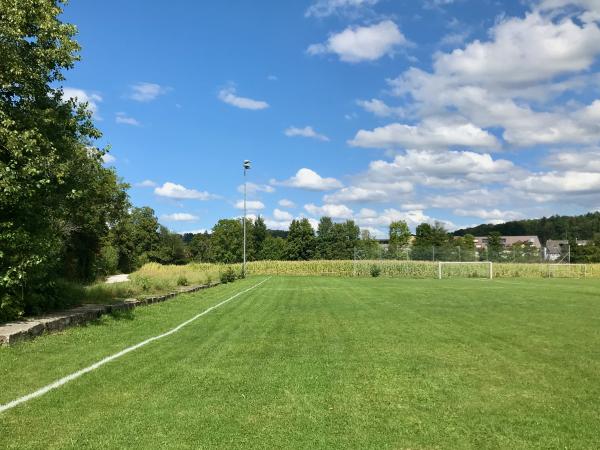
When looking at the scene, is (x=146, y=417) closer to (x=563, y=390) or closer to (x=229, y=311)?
(x=563, y=390)

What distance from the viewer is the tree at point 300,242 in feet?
385

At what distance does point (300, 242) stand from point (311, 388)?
10988cm

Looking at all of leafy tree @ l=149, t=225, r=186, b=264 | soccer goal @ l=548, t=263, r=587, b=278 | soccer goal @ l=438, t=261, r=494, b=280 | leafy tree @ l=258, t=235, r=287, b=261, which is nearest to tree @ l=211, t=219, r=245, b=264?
leafy tree @ l=258, t=235, r=287, b=261

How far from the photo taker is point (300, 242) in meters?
117

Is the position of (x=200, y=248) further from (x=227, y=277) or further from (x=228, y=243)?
(x=227, y=277)

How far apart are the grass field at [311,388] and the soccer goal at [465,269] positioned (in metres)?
47.3

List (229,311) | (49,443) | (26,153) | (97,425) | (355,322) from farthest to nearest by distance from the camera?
(229,311) → (355,322) → (26,153) → (97,425) → (49,443)

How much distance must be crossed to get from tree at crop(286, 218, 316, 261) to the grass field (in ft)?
339

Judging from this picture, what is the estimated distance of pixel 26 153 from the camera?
11.9 m

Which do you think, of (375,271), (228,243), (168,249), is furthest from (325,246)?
(375,271)

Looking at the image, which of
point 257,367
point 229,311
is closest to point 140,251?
point 229,311

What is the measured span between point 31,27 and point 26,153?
3332mm

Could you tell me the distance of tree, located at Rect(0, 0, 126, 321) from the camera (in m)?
11.5

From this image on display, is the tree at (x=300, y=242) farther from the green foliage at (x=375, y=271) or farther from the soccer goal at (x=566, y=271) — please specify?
the soccer goal at (x=566, y=271)
